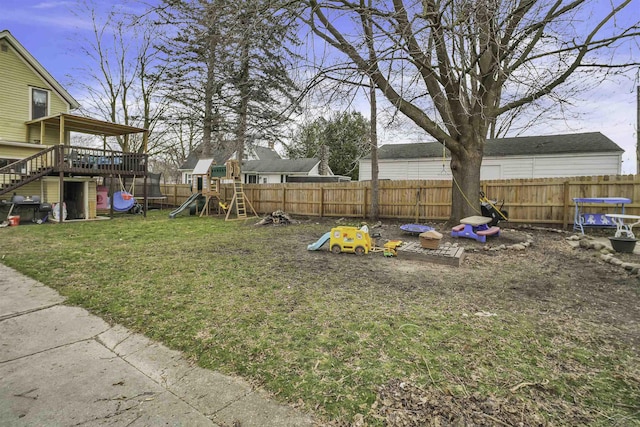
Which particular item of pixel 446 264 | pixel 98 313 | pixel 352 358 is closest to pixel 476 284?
pixel 446 264

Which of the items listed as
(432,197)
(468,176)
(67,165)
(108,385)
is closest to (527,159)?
(432,197)

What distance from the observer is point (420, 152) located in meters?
19.6

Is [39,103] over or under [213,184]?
over

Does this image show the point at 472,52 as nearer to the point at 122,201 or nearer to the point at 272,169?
the point at 122,201

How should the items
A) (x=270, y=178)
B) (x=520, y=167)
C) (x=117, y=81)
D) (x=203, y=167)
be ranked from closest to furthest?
(x=203, y=167), (x=520, y=167), (x=117, y=81), (x=270, y=178)

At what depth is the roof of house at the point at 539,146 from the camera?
15.6 m

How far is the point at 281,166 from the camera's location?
29938mm

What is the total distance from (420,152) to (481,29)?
15247mm

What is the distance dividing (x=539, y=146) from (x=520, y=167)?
1.41 metres

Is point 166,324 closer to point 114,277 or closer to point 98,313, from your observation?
point 98,313

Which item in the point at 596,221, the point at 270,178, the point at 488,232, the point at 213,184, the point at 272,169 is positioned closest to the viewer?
the point at 488,232

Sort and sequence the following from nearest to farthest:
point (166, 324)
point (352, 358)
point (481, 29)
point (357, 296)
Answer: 1. point (352, 358)
2. point (166, 324)
3. point (357, 296)
4. point (481, 29)

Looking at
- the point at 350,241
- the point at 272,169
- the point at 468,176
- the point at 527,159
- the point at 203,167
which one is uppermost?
the point at 272,169

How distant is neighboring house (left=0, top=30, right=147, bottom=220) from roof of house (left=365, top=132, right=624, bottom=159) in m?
15.1
